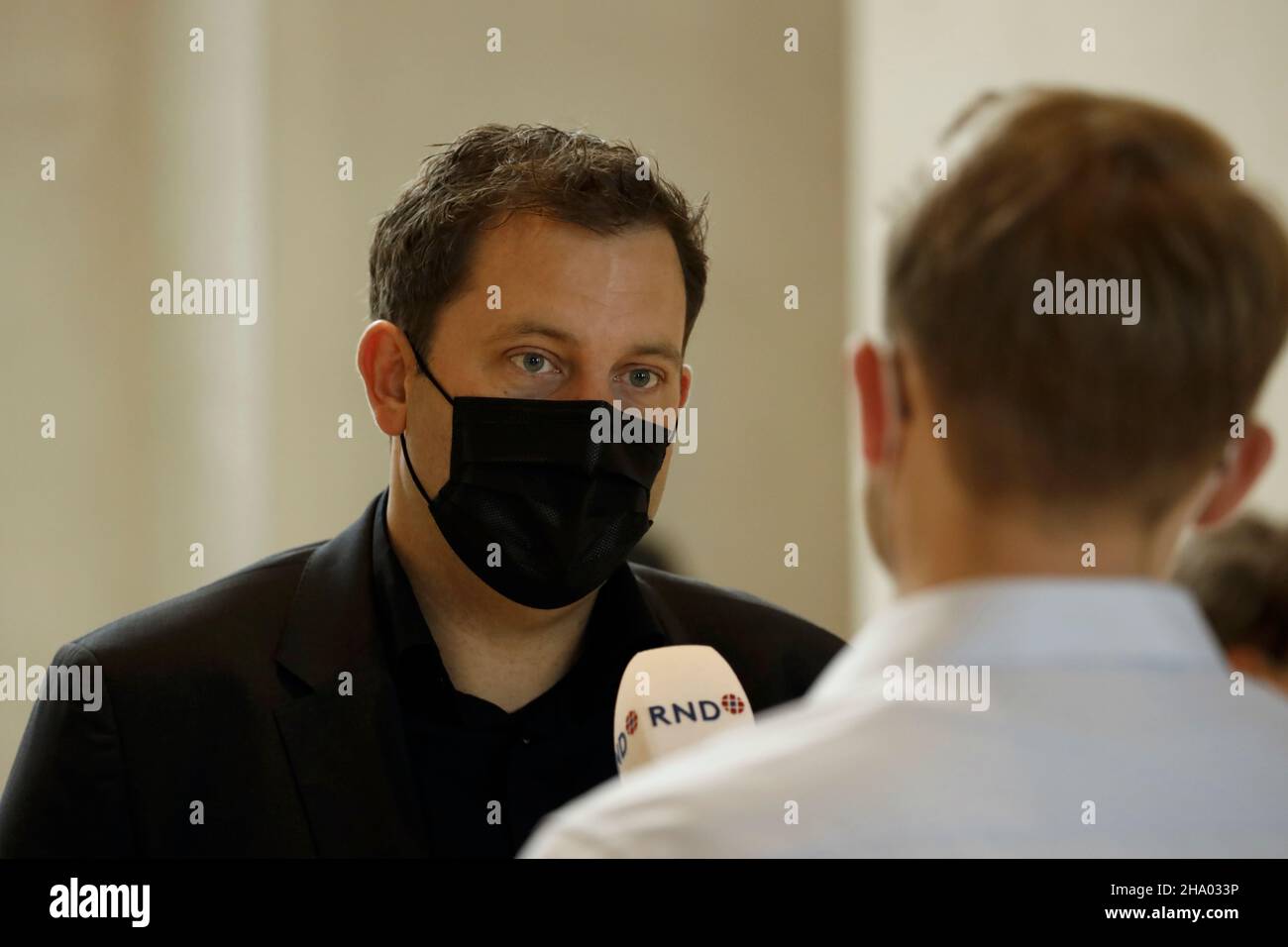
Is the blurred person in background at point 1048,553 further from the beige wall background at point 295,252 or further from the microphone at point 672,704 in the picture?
the beige wall background at point 295,252

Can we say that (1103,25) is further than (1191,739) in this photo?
Yes

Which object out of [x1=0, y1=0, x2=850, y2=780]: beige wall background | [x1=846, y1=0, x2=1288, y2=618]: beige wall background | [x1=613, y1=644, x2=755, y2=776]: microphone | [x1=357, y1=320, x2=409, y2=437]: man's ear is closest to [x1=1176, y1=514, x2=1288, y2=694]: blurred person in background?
[x1=846, y1=0, x2=1288, y2=618]: beige wall background

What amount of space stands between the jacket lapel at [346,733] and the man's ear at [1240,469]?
1.12 metres

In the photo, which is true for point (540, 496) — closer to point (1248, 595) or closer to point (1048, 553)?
point (1248, 595)

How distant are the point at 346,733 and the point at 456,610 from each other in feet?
0.81

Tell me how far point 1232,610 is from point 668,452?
81cm

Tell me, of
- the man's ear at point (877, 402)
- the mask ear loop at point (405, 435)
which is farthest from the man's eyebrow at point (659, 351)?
the man's ear at point (877, 402)

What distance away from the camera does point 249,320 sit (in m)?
4.50

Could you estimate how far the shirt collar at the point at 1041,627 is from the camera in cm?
79

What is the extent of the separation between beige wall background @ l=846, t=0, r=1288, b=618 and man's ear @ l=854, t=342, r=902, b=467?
0.08 m

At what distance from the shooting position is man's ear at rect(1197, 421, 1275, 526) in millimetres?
883
